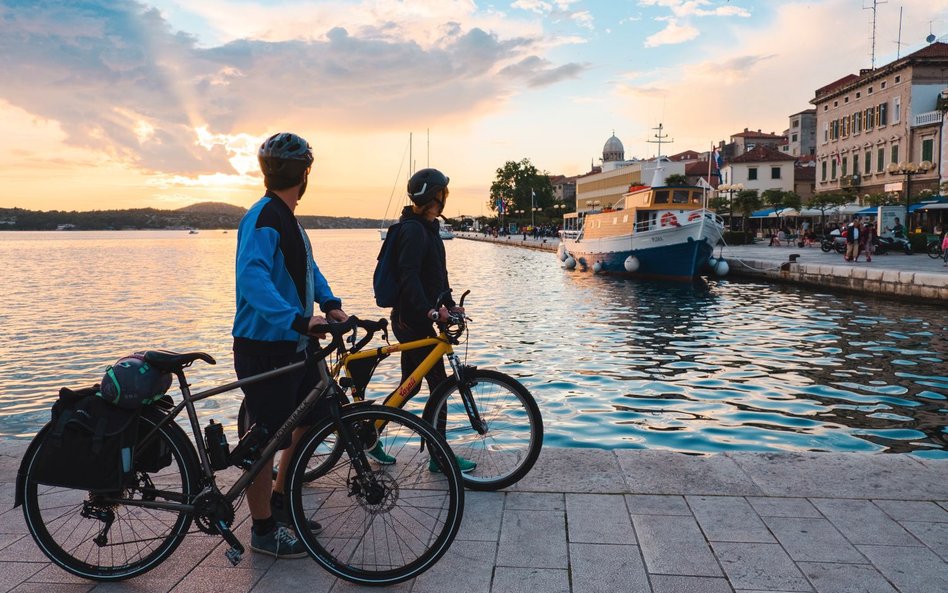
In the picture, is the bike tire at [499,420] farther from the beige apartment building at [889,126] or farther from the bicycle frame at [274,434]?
the beige apartment building at [889,126]

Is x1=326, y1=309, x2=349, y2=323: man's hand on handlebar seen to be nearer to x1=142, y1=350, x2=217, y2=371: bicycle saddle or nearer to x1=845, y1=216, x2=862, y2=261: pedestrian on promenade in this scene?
x1=142, y1=350, x2=217, y2=371: bicycle saddle

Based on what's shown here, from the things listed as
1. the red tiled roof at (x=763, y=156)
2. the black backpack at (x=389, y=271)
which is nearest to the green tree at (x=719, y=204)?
the red tiled roof at (x=763, y=156)

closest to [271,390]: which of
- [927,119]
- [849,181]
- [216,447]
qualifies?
[216,447]

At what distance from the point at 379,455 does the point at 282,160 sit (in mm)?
1647

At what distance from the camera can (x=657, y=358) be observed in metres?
13.1

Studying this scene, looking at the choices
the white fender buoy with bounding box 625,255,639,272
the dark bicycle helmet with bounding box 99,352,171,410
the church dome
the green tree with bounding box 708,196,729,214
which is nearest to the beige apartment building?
the green tree with bounding box 708,196,729,214

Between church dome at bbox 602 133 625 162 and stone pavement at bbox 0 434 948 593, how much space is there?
522ft

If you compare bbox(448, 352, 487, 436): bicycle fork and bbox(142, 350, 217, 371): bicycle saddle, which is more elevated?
bbox(142, 350, 217, 371): bicycle saddle

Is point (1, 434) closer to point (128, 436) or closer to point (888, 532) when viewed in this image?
point (128, 436)

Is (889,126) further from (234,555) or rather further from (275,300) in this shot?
(234,555)

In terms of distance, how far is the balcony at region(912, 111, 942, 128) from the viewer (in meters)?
51.2

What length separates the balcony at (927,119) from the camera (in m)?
51.2

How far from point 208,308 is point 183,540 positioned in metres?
20.5

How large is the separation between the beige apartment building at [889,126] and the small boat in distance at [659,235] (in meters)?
22.5
